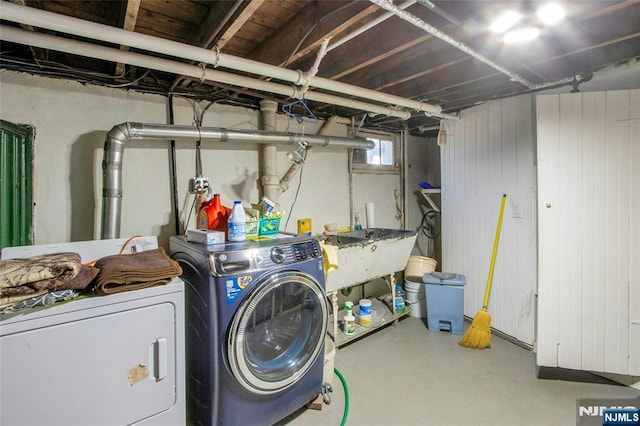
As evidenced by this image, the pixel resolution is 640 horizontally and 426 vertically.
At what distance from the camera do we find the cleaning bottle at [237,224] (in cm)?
180

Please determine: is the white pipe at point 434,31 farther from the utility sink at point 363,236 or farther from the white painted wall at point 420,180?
the white painted wall at point 420,180

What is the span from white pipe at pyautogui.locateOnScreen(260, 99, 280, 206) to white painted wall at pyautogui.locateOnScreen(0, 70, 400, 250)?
12 cm

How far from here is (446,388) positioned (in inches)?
83.7

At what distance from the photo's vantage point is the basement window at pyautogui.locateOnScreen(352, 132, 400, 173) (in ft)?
11.7

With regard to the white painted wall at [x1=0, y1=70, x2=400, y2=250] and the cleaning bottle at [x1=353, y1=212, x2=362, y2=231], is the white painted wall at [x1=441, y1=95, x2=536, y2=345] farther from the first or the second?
the white painted wall at [x1=0, y1=70, x2=400, y2=250]

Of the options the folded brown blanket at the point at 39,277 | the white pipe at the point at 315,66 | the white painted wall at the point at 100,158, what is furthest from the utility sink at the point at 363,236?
the folded brown blanket at the point at 39,277

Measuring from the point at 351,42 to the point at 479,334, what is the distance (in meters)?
2.60

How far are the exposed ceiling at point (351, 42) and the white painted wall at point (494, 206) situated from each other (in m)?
0.39

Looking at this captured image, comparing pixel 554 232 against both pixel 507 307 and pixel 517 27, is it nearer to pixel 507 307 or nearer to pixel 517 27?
pixel 507 307

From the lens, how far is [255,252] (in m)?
1.63

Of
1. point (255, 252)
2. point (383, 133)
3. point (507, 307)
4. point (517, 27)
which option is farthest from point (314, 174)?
point (507, 307)

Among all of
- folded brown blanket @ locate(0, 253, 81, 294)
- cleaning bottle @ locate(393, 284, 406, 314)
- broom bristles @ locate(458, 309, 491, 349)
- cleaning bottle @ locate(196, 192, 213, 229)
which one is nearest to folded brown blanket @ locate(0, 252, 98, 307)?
folded brown blanket @ locate(0, 253, 81, 294)

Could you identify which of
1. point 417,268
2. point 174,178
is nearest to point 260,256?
point 174,178

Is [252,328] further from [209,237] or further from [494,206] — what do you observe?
[494,206]
